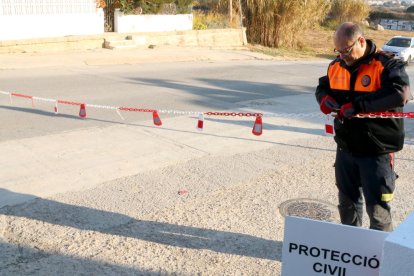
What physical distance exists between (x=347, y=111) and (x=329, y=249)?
1.22m

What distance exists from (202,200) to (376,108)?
235cm

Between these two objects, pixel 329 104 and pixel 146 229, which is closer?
pixel 329 104

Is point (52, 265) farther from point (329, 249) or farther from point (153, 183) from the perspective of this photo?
point (329, 249)

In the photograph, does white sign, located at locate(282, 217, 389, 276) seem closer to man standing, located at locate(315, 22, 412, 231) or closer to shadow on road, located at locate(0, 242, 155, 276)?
man standing, located at locate(315, 22, 412, 231)

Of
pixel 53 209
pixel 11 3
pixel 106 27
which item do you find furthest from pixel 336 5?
pixel 53 209

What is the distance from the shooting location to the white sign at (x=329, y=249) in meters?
2.54

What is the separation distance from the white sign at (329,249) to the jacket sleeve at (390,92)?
1.16 m

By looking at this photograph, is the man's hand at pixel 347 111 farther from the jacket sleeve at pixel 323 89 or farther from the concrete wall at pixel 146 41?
the concrete wall at pixel 146 41

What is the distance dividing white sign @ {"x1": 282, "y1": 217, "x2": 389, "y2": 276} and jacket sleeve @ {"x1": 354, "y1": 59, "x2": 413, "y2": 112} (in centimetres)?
116

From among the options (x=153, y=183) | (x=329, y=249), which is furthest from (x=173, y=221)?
(x=329, y=249)

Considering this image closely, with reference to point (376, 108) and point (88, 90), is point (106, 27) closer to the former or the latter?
point (88, 90)

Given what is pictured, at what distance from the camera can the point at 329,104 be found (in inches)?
145

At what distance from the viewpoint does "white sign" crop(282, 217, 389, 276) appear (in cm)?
254

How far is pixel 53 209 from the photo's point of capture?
4.91 metres
